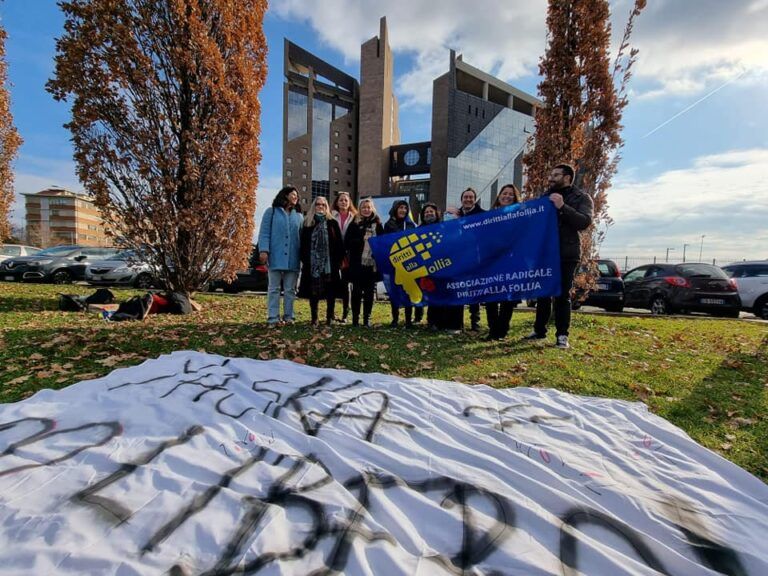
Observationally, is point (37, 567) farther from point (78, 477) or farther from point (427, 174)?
point (427, 174)

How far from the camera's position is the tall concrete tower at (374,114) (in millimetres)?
62281

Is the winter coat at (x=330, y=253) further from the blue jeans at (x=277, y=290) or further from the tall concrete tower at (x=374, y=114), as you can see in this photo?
the tall concrete tower at (x=374, y=114)

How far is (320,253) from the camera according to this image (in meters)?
5.91

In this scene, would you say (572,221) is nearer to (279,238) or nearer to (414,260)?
(414,260)

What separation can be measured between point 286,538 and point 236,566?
20 centimetres

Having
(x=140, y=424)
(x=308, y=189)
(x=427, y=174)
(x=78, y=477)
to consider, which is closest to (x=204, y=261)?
(x=140, y=424)

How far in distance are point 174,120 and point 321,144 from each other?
234 ft

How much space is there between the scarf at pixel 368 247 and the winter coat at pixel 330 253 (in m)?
0.34

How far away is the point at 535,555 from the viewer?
1.46 meters

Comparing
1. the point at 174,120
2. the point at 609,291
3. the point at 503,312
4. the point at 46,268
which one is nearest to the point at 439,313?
the point at 503,312

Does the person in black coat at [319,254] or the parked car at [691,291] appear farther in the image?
the parked car at [691,291]

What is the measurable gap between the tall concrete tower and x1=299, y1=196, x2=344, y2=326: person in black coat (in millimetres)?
57764

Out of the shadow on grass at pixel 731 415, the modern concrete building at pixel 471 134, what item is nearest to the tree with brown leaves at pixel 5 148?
the shadow on grass at pixel 731 415

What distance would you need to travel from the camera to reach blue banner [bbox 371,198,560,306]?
5145 mm
